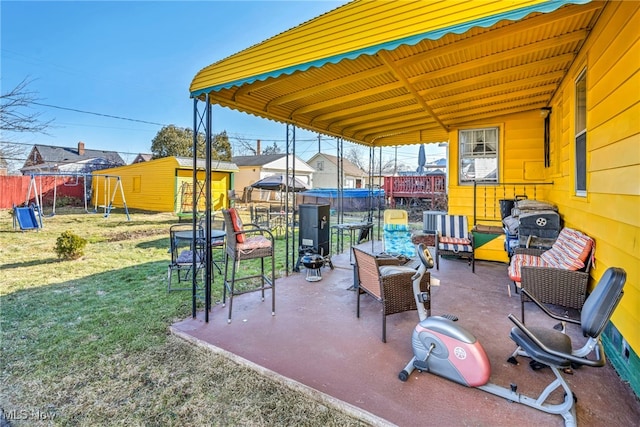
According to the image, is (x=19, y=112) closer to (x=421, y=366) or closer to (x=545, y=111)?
(x=421, y=366)

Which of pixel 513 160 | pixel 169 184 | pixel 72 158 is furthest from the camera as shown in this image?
pixel 72 158

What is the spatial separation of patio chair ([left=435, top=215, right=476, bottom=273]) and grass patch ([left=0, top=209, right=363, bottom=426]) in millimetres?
3691

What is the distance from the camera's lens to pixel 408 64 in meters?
3.18

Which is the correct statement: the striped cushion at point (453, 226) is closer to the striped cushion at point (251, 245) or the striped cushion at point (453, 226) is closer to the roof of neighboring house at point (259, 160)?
the striped cushion at point (251, 245)

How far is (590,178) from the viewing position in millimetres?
2844

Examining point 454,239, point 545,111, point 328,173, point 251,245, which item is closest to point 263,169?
point 328,173

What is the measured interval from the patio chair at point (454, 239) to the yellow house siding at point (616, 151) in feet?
6.26

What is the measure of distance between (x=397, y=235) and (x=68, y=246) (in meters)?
6.53

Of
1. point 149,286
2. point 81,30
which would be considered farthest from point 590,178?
point 81,30

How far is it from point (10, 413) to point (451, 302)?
394cm

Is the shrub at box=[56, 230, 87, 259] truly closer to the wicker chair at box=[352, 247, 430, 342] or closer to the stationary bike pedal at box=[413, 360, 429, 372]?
the wicker chair at box=[352, 247, 430, 342]

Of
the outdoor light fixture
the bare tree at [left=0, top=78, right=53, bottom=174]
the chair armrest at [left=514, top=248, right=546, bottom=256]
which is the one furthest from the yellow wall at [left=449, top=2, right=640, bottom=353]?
the bare tree at [left=0, top=78, right=53, bottom=174]

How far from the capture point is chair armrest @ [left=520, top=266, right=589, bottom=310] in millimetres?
2643

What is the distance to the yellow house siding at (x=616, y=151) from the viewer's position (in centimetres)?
196
